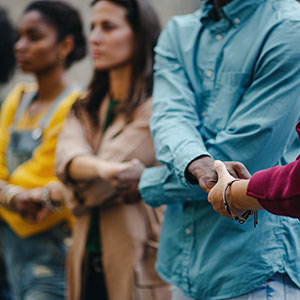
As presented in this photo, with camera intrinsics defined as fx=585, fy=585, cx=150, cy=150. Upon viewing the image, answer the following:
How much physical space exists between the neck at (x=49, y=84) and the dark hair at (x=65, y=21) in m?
0.15

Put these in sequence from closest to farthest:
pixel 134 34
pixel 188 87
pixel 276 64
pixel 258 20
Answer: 1. pixel 276 64
2. pixel 258 20
3. pixel 188 87
4. pixel 134 34

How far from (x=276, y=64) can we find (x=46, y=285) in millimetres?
2153

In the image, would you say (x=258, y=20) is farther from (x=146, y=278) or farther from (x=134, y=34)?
(x=146, y=278)

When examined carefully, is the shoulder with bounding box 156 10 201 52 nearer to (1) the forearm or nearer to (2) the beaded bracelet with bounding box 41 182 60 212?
(1) the forearm

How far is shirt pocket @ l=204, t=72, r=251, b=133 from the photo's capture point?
77.7 inches

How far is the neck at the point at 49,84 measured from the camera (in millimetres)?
3852

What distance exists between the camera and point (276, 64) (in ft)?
6.09

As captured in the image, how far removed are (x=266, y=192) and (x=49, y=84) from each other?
2.67 m

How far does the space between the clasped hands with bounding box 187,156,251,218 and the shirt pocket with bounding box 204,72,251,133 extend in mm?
244

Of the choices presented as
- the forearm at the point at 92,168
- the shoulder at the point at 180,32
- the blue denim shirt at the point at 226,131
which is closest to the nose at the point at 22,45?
the forearm at the point at 92,168

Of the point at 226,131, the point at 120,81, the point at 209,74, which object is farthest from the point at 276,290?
the point at 120,81

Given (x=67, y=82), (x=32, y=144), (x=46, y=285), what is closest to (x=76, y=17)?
(x=67, y=82)

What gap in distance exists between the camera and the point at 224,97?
2.01 meters

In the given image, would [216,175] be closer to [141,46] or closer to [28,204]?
[141,46]
